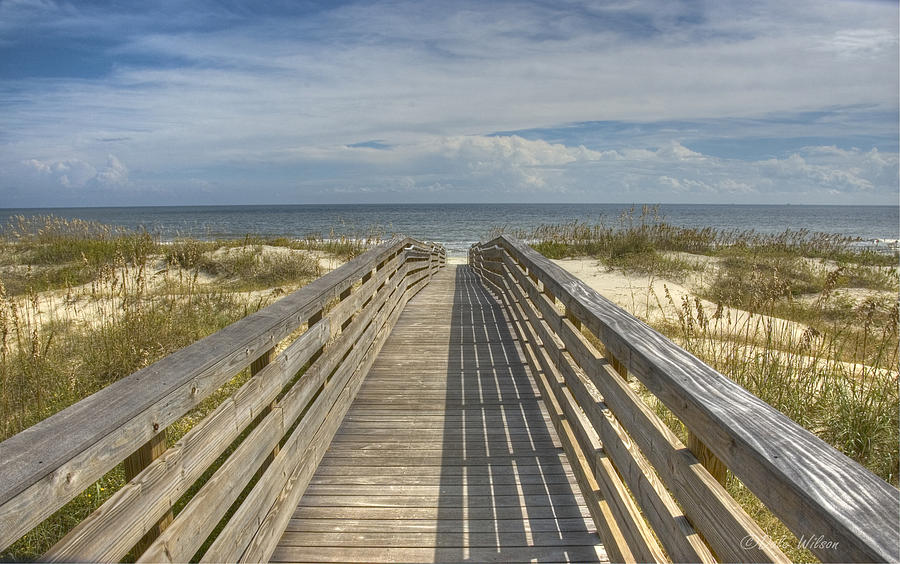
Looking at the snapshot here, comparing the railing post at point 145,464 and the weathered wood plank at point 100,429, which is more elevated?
the weathered wood plank at point 100,429

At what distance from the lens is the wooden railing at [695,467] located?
1.03 m

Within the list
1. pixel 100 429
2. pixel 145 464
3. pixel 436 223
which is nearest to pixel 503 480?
pixel 145 464

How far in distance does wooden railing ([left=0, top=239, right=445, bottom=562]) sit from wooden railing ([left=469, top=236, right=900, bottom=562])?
1485 millimetres

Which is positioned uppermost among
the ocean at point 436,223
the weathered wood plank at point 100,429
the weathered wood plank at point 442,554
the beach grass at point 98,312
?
the ocean at point 436,223

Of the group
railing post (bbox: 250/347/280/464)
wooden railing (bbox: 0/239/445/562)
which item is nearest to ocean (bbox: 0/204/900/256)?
wooden railing (bbox: 0/239/445/562)

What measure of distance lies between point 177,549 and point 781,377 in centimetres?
472

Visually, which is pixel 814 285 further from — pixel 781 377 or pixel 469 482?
pixel 469 482

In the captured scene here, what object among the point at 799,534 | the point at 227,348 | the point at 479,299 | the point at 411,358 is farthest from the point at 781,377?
the point at 479,299

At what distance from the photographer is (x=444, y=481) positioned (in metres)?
3.14

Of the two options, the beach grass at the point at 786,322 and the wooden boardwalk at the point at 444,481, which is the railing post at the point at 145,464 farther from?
the beach grass at the point at 786,322

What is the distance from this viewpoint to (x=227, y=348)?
6.69 ft

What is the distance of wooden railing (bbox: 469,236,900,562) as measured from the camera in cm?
103

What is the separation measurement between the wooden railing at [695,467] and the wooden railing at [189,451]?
4.87 ft

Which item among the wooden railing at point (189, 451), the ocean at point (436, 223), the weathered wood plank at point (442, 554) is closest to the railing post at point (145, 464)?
the wooden railing at point (189, 451)
